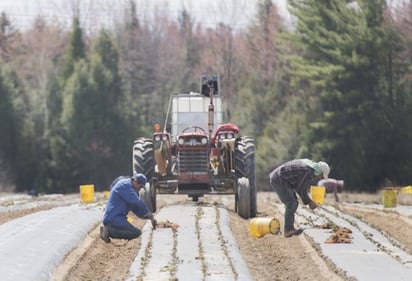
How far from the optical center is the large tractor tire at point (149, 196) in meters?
22.1

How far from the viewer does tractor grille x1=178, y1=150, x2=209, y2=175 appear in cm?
2220

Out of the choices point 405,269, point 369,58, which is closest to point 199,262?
point 405,269

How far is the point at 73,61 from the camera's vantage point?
213ft

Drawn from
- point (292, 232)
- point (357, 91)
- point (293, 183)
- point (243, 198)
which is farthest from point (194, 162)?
point (357, 91)

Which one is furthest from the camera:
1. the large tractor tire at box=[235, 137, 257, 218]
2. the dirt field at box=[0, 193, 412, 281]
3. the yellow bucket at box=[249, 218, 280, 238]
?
the large tractor tire at box=[235, 137, 257, 218]

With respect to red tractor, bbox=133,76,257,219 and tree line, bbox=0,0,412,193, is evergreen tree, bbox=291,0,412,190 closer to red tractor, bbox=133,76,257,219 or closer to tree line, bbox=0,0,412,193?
tree line, bbox=0,0,412,193

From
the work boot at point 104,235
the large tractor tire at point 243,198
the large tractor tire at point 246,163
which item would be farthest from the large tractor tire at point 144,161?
the work boot at point 104,235

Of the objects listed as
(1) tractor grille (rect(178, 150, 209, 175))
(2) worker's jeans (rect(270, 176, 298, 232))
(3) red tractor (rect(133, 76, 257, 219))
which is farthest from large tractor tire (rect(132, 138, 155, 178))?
(2) worker's jeans (rect(270, 176, 298, 232))

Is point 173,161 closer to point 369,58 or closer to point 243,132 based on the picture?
point 369,58

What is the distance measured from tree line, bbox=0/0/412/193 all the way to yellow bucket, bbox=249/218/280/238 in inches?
976

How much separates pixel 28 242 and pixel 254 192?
7.44 metres

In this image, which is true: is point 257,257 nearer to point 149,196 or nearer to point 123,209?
point 123,209

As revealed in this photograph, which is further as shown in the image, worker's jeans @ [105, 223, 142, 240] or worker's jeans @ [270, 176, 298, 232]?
worker's jeans @ [270, 176, 298, 232]

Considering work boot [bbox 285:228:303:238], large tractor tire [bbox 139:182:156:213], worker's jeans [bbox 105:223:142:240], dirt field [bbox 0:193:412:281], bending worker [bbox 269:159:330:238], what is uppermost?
bending worker [bbox 269:159:330:238]
